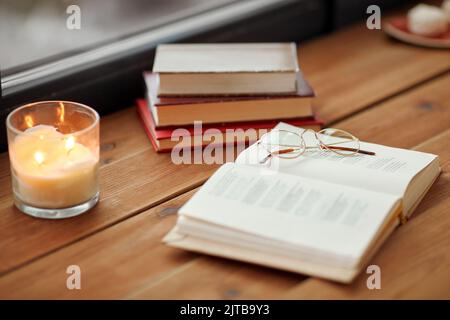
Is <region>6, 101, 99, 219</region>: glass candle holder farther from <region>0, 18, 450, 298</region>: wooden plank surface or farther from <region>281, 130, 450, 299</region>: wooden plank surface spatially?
<region>281, 130, 450, 299</region>: wooden plank surface

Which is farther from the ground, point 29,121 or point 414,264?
point 29,121

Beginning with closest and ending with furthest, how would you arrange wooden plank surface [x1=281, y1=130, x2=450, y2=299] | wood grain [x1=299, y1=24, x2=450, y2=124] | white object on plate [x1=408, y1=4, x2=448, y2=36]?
wooden plank surface [x1=281, y1=130, x2=450, y2=299] → wood grain [x1=299, y1=24, x2=450, y2=124] → white object on plate [x1=408, y1=4, x2=448, y2=36]

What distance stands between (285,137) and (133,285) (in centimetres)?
36

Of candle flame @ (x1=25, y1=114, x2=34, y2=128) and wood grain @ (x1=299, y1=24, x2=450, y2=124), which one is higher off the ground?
candle flame @ (x1=25, y1=114, x2=34, y2=128)

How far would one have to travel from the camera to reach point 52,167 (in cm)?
99

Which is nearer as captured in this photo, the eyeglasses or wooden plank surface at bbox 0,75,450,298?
wooden plank surface at bbox 0,75,450,298

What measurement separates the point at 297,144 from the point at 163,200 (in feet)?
0.69

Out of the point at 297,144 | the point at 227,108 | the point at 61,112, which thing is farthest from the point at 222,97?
the point at 61,112

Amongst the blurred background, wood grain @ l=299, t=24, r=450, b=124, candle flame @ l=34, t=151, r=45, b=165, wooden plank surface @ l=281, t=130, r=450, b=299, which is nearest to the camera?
wooden plank surface @ l=281, t=130, r=450, b=299

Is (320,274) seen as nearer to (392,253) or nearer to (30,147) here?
(392,253)

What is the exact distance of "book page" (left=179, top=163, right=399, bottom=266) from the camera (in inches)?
35.6

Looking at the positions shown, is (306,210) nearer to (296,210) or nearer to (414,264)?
(296,210)

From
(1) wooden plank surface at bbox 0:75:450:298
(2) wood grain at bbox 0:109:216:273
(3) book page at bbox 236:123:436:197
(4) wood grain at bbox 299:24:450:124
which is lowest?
(1) wooden plank surface at bbox 0:75:450:298

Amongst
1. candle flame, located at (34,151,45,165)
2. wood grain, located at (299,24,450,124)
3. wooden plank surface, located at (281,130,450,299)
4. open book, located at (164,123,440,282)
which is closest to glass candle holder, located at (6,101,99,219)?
candle flame, located at (34,151,45,165)
